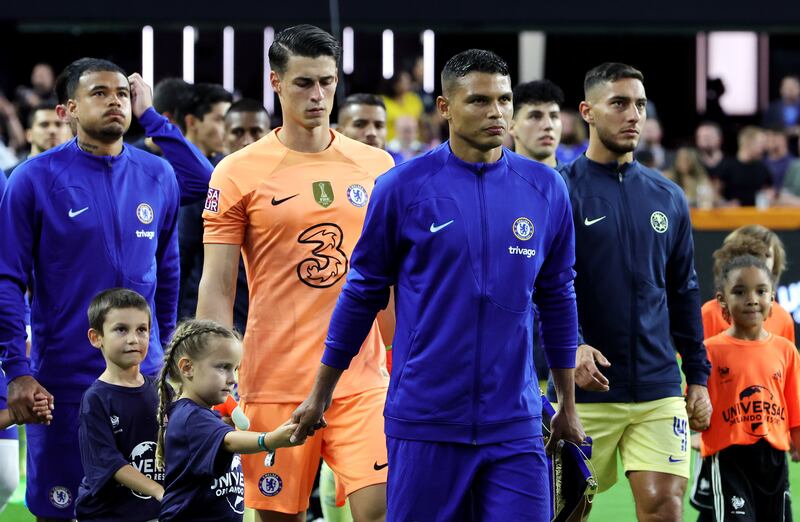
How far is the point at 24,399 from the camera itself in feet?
20.8

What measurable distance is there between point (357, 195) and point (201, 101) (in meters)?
3.45

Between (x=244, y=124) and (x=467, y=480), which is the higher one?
(x=244, y=124)

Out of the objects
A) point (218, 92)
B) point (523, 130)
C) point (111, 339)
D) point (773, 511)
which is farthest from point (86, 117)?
point (773, 511)

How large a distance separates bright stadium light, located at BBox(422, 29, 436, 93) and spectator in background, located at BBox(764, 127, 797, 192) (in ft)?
19.5

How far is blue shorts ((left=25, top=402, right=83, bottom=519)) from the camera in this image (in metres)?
6.62

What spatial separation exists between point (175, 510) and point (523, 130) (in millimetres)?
4253

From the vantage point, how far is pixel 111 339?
6258mm

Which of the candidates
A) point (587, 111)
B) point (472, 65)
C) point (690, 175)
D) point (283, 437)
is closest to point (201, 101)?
point (587, 111)

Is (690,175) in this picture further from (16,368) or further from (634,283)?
(16,368)

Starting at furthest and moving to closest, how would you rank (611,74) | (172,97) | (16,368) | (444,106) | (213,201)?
(172,97)
(611,74)
(16,368)
(213,201)
(444,106)

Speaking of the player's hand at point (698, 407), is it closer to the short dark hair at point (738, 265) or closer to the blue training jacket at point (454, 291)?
the short dark hair at point (738, 265)

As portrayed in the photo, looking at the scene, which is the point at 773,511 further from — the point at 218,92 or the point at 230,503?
the point at 218,92

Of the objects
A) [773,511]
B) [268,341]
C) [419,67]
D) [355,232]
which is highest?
[419,67]

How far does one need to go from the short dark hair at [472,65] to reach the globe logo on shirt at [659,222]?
171 centimetres
